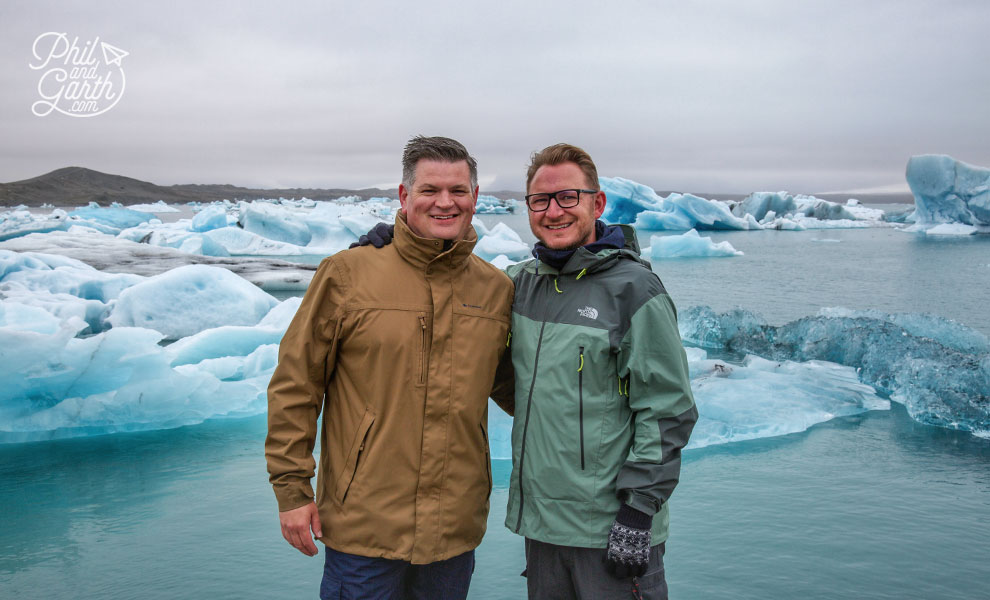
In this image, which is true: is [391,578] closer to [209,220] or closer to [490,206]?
[209,220]

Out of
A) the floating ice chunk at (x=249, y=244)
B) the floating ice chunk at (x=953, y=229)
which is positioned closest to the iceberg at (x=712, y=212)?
the floating ice chunk at (x=953, y=229)

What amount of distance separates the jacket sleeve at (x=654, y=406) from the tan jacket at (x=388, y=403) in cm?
36

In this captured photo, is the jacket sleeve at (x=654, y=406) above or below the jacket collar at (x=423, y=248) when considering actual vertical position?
below

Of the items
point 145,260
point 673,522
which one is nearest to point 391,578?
point 673,522

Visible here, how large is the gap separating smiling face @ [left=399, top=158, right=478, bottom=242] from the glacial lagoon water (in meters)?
1.50

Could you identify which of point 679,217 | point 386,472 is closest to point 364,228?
point 679,217

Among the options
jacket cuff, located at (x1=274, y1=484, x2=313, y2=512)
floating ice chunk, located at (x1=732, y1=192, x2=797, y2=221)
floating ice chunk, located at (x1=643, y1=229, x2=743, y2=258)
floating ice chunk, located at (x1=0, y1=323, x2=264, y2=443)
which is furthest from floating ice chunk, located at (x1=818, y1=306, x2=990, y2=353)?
floating ice chunk, located at (x1=732, y1=192, x2=797, y2=221)

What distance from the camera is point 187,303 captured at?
26.1 ft

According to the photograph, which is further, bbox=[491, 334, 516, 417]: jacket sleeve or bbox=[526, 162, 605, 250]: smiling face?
bbox=[491, 334, 516, 417]: jacket sleeve

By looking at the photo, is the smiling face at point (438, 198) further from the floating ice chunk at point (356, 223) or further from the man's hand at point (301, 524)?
the floating ice chunk at point (356, 223)

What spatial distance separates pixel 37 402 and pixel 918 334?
7.19 meters

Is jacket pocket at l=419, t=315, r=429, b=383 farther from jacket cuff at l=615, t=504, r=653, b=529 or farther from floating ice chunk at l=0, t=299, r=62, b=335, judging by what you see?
floating ice chunk at l=0, t=299, r=62, b=335

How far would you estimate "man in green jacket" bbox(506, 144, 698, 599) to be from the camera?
151 centimetres

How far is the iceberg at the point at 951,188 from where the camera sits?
882 inches
